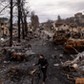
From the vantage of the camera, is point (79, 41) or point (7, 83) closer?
point (7, 83)

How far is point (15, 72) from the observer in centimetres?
1805

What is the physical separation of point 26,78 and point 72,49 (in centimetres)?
1227

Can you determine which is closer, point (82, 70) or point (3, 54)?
point (82, 70)

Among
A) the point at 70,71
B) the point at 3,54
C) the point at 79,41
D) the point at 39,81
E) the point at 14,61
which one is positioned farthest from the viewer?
the point at 79,41

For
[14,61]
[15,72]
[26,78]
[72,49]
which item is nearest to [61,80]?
[26,78]

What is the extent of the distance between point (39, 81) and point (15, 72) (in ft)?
11.1

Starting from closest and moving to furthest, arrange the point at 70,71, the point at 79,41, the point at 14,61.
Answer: the point at 70,71 < the point at 14,61 < the point at 79,41

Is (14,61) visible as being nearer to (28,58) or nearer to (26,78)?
(28,58)

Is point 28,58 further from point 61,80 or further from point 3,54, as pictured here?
point 61,80

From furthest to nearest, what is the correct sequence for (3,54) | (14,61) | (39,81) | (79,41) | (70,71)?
(79,41) < (3,54) < (14,61) < (70,71) < (39,81)

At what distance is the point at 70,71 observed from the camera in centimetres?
1794

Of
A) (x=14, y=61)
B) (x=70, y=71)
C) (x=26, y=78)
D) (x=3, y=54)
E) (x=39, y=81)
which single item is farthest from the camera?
(x=3, y=54)

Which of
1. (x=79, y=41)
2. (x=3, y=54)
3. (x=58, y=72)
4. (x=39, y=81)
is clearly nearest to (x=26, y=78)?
(x=39, y=81)

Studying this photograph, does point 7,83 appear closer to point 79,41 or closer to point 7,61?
point 7,61
